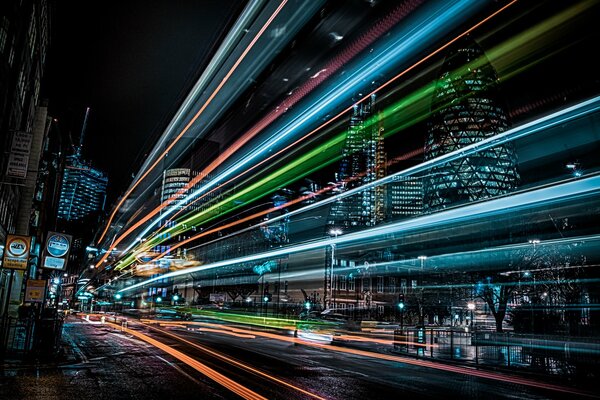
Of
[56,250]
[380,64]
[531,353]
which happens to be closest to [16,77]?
[56,250]

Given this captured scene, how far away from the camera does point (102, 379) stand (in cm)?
1127

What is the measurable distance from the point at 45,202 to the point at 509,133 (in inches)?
1198

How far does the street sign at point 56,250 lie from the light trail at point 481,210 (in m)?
9.87

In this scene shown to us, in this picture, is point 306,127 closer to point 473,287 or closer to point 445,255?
point 445,255

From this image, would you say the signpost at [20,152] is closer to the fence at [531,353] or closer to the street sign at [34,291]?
the street sign at [34,291]

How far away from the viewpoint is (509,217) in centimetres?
1758

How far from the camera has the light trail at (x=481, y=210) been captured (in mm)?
11094

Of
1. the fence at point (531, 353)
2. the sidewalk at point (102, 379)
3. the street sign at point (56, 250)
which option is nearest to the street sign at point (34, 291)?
the street sign at point (56, 250)

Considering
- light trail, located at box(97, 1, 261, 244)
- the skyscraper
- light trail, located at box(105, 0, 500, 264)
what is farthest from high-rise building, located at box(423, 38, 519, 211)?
light trail, located at box(97, 1, 261, 244)

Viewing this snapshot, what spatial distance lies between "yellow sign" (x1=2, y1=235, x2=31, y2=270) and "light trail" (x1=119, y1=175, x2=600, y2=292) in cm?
1151

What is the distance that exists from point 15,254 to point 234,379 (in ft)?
32.0

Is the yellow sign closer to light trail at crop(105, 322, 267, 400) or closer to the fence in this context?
light trail at crop(105, 322, 267, 400)

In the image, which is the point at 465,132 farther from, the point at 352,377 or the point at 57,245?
the point at 352,377

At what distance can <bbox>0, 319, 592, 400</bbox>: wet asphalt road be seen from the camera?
9578mm
